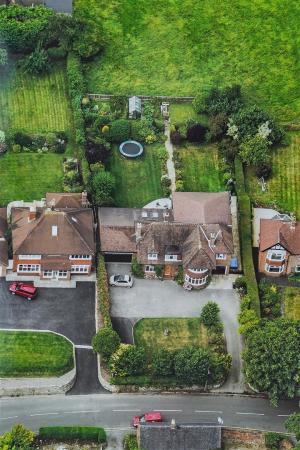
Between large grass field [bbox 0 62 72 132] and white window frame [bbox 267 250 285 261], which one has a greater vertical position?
large grass field [bbox 0 62 72 132]

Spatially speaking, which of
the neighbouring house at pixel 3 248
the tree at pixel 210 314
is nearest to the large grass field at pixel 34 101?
the neighbouring house at pixel 3 248

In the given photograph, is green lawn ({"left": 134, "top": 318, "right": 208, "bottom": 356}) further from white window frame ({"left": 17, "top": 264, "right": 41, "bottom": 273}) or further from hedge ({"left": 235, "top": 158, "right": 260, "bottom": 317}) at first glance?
white window frame ({"left": 17, "top": 264, "right": 41, "bottom": 273})

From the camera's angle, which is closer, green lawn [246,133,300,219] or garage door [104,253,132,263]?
garage door [104,253,132,263]

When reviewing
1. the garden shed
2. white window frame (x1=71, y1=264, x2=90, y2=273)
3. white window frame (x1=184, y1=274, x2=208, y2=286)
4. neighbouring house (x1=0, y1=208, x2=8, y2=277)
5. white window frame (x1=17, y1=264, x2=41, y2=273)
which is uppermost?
the garden shed

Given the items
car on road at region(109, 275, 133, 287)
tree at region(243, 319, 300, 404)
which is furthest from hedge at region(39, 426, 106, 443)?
car on road at region(109, 275, 133, 287)

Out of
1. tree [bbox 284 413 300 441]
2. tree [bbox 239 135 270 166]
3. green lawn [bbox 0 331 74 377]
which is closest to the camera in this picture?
tree [bbox 284 413 300 441]

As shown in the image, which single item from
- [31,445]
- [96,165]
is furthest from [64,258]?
[31,445]

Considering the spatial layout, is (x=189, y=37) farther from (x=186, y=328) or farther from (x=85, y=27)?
(x=186, y=328)
